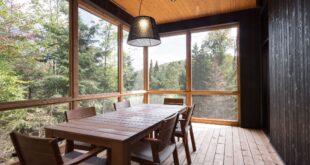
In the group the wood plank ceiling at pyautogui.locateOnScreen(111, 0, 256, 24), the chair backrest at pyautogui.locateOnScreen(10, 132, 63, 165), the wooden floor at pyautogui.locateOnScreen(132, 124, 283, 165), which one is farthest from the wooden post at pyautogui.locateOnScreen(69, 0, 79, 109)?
the chair backrest at pyautogui.locateOnScreen(10, 132, 63, 165)

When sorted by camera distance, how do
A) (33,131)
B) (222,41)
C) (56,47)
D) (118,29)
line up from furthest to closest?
(222,41) < (118,29) < (56,47) < (33,131)

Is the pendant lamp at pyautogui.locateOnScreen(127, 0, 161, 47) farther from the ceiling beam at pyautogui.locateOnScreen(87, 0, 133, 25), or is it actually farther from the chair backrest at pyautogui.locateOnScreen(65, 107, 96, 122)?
the ceiling beam at pyautogui.locateOnScreen(87, 0, 133, 25)

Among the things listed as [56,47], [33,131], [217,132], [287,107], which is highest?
[56,47]

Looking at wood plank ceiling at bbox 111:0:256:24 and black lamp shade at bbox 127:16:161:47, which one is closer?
black lamp shade at bbox 127:16:161:47

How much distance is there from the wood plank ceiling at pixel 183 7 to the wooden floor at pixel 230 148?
116 inches

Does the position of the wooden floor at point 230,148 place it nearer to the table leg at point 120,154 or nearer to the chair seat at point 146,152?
the chair seat at point 146,152

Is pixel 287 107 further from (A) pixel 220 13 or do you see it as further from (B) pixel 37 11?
(B) pixel 37 11

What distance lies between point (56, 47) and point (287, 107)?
3.49 metres

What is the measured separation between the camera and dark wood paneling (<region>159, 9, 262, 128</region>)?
4.38 m

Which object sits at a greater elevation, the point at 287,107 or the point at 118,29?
the point at 118,29

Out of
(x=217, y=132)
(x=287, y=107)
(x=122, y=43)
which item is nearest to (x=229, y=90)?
(x=217, y=132)

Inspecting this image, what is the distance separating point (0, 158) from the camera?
221cm

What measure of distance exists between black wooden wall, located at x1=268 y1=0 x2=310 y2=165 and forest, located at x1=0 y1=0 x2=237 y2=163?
5.89 ft

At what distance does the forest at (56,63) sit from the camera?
91.0 inches
